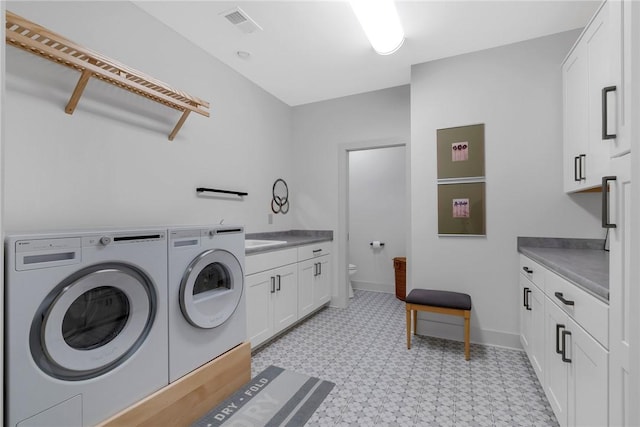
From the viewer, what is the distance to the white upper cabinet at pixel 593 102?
91 cm

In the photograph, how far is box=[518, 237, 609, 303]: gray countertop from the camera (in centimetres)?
107

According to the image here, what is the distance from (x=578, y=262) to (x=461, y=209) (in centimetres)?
109

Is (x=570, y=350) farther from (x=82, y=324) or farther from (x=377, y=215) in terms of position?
(x=377, y=215)

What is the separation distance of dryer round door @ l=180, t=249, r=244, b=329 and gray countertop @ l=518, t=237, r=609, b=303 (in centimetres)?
180

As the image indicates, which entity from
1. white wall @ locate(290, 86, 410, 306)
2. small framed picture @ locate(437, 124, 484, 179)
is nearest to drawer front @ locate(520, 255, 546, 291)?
small framed picture @ locate(437, 124, 484, 179)

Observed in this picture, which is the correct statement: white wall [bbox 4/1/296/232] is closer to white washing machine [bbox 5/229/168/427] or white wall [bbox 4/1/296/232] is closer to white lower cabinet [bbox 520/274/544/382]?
white washing machine [bbox 5/229/168/427]

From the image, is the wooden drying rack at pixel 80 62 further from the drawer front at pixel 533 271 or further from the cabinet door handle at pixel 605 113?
the drawer front at pixel 533 271

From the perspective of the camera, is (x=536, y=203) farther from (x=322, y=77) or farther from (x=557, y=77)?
(x=322, y=77)

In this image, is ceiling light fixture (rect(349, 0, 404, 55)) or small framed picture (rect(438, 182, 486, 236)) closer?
ceiling light fixture (rect(349, 0, 404, 55))

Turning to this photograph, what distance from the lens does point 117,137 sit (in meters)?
1.89

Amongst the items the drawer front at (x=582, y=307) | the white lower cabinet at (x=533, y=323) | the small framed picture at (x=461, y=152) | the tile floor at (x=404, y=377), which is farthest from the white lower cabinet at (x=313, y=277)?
the drawer front at (x=582, y=307)

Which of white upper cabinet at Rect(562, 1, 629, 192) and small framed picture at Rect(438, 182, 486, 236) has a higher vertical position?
white upper cabinet at Rect(562, 1, 629, 192)

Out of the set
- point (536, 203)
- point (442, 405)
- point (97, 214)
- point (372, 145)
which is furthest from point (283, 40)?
point (442, 405)

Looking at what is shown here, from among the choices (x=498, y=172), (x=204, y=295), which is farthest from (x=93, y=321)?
(x=498, y=172)
